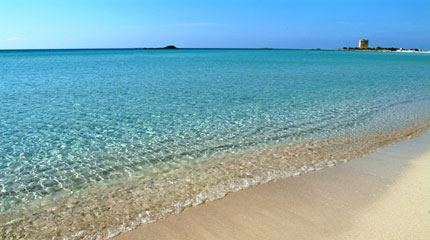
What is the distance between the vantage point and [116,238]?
4086mm

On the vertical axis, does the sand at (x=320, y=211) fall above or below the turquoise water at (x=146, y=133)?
below

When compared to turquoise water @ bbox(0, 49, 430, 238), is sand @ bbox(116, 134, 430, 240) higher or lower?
lower

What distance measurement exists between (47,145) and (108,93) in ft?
31.1

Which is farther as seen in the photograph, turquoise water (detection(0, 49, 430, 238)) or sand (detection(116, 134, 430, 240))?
turquoise water (detection(0, 49, 430, 238))

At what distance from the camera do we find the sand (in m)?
4.05

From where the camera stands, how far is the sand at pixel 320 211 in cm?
405

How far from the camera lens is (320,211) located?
4578 mm

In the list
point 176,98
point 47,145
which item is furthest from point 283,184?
point 176,98

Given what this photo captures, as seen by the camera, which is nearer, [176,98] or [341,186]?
[341,186]

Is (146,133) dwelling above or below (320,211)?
above

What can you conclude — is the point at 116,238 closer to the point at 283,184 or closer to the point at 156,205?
the point at 156,205

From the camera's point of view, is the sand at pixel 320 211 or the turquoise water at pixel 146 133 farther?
the turquoise water at pixel 146 133

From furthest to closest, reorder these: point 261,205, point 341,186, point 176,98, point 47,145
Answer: point 176,98
point 47,145
point 341,186
point 261,205

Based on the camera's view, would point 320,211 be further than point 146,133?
No
